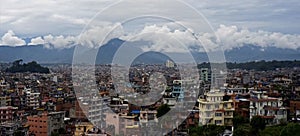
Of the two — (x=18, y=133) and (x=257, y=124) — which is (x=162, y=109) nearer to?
(x=257, y=124)

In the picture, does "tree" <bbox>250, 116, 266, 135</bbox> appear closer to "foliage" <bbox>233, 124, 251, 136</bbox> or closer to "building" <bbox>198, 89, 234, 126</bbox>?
"foliage" <bbox>233, 124, 251, 136</bbox>

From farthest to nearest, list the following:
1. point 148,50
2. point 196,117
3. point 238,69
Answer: point 238,69 → point 196,117 → point 148,50

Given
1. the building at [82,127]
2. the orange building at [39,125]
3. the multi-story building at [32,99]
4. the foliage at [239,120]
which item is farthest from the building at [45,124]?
the multi-story building at [32,99]

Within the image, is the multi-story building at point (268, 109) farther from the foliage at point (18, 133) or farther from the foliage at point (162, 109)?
the foliage at point (18, 133)

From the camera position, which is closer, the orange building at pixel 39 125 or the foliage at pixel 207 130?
the foliage at pixel 207 130

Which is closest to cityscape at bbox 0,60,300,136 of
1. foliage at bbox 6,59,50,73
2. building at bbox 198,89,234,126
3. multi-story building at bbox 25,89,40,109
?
building at bbox 198,89,234,126

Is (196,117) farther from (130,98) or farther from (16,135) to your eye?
(16,135)

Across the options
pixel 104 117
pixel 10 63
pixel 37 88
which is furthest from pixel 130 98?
pixel 10 63
